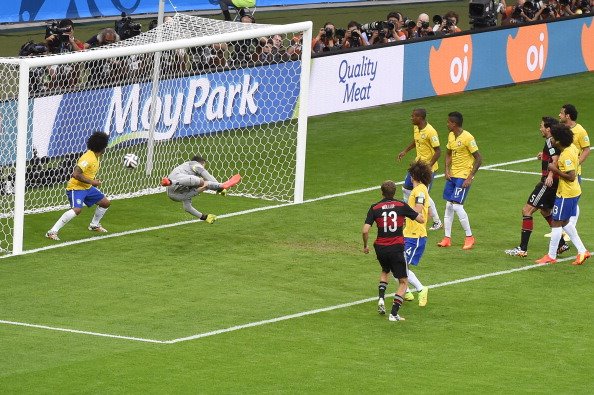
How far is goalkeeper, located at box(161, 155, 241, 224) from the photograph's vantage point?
2172 centimetres

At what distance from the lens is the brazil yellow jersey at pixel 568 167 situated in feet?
65.5

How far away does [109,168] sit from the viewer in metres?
25.0

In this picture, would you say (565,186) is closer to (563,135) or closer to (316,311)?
(563,135)

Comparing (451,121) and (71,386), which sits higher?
(451,121)

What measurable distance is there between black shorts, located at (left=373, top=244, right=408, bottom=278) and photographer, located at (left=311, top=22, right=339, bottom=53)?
14293 millimetres

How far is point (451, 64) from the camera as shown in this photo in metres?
33.6

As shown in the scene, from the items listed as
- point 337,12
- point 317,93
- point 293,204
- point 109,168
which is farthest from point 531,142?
point 337,12

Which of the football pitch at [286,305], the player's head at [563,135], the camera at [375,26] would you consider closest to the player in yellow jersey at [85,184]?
Answer: the football pitch at [286,305]

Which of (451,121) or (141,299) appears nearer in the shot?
(141,299)

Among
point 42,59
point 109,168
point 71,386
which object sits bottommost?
point 71,386

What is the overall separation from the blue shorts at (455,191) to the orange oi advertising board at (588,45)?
16.1m

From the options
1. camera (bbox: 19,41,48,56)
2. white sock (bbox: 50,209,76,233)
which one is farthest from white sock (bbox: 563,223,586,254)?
camera (bbox: 19,41,48,56)

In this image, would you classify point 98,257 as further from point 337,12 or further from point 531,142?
point 337,12

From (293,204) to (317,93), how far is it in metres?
6.52
